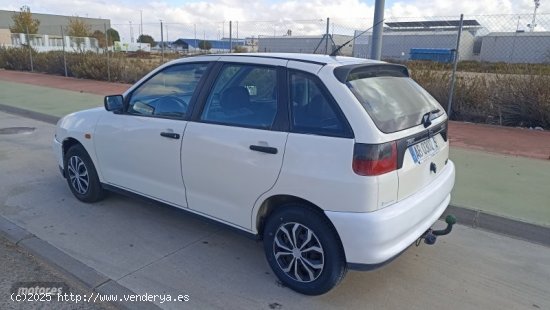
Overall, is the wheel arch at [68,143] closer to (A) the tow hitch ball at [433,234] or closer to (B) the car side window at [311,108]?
→ (B) the car side window at [311,108]

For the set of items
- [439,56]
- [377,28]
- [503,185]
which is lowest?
[503,185]

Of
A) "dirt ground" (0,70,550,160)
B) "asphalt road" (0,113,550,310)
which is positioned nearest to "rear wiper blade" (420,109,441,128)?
"asphalt road" (0,113,550,310)

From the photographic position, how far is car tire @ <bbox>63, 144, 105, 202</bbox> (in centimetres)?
426

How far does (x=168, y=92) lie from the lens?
3.76 m

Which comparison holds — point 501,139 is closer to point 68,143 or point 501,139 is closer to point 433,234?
point 433,234

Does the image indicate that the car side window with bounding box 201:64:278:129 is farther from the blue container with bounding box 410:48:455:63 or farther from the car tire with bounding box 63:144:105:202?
the blue container with bounding box 410:48:455:63

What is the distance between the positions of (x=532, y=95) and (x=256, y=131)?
7594 mm

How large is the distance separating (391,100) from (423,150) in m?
0.43

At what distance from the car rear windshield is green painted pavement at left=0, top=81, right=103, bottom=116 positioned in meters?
8.58

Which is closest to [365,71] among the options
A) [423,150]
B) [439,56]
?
[423,150]

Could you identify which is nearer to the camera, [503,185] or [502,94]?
[503,185]

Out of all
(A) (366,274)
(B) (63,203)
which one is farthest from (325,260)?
(B) (63,203)

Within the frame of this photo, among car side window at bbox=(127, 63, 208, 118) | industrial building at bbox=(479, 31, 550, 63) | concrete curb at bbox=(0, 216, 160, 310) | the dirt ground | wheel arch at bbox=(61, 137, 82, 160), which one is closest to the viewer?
concrete curb at bbox=(0, 216, 160, 310)

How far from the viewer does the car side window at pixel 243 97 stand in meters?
2.92
